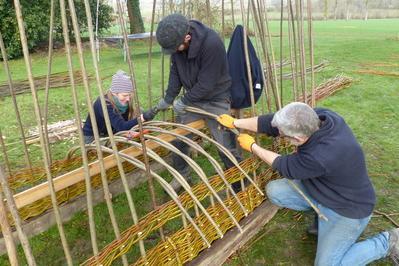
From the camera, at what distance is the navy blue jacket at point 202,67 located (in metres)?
2.59

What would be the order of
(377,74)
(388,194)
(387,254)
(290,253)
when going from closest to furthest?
(387,254), (290,253), (388,194), (377,74)

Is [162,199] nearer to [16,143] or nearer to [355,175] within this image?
[355,175]

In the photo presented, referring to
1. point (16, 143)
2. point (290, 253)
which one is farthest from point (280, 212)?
point (16, 143)

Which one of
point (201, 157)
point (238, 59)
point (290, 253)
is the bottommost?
point (290, 253)

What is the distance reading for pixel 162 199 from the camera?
3080 mm

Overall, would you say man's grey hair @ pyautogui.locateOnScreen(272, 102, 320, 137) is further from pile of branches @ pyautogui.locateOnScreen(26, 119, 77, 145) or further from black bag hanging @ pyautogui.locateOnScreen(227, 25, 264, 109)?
pile of branches @ pyautogui.locateOnScreen(26, 119, 77, 145)

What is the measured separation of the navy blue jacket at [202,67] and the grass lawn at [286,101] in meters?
1.03

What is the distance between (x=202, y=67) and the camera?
2676 mm

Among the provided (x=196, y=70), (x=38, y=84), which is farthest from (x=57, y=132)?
(x=38, y=84)

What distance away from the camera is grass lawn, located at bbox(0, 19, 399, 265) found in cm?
252

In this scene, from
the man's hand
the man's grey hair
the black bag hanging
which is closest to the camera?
the man's grey hair

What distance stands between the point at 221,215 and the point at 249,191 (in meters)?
0.32

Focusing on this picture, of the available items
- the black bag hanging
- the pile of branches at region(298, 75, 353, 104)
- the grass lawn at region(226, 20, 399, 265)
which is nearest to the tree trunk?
the grass lawn at region(226, 20, 399, 265)

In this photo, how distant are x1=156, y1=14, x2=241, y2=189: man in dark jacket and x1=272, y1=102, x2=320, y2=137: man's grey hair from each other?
825 mm
